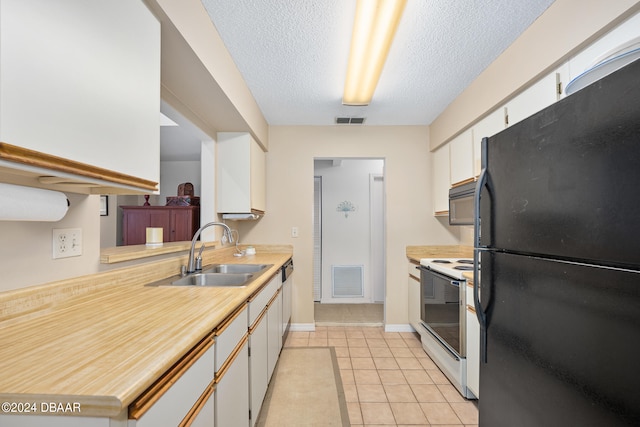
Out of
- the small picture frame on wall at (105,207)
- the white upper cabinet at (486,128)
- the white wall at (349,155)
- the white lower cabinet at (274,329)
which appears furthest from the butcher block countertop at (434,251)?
the small picture frame on wall at (105,207)

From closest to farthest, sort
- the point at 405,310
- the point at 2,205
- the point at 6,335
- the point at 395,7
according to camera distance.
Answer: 1. the point at 2,205
2. the point at 6,335
3. the point at 395,7
4. the point at 405,310

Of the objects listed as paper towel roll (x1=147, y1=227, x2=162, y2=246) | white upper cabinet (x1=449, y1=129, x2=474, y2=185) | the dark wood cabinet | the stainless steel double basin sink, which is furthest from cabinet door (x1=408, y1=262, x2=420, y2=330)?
the dark wood cabinet

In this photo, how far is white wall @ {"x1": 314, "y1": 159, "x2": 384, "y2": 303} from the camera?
4.76 meters

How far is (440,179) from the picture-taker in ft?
10.9

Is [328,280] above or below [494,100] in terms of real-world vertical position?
below

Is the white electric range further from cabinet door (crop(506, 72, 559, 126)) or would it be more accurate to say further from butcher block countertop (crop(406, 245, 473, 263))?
cabinet door (crop(506, 72, 559, 126))

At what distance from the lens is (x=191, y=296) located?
4.47 feet

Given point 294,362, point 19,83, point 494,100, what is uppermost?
point 494,100

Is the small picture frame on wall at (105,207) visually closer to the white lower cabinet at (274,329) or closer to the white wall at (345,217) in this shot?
the white wall at (345,217)

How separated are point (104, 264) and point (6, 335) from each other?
50 centimetres

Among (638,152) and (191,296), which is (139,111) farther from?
(638,152)

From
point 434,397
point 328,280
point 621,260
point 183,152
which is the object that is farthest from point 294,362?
point 183,152

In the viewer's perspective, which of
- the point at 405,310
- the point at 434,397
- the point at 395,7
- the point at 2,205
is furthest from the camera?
the point at 405,310

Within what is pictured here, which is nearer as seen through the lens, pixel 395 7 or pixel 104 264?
pixel 104 264
